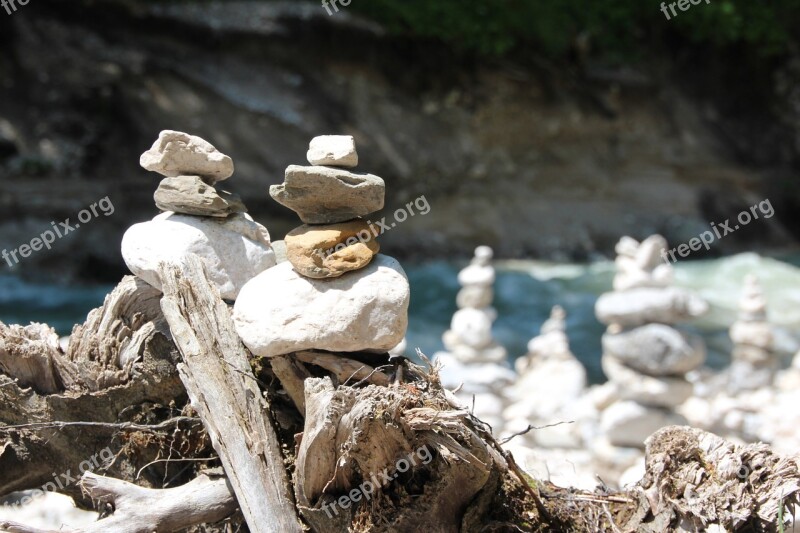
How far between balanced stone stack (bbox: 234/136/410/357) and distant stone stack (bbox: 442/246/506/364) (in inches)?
126

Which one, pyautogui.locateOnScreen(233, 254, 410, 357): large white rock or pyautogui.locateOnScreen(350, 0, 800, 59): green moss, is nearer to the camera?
pyautogui.locateOnScreen(233, 254, 410, 357): large white rock

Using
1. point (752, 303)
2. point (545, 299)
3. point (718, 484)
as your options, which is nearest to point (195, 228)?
point (718, 484)

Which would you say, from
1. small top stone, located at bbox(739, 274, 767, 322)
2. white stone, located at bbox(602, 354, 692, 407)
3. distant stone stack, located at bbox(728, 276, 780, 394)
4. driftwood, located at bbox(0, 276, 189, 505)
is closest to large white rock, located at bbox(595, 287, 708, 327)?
white stone, located at bbox(602, 354, 692, 407)

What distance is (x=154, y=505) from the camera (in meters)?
2.22

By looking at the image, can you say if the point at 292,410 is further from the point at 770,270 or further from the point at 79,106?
the point at 770,270

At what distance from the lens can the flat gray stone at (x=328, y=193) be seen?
2.23m

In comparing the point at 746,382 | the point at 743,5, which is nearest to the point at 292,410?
the point at 746,382

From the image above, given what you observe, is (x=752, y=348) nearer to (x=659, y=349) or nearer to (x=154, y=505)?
(x=659, y=349)

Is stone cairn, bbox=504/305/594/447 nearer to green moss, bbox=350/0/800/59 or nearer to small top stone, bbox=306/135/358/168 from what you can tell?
small top stone, bbox=306/135/358/168

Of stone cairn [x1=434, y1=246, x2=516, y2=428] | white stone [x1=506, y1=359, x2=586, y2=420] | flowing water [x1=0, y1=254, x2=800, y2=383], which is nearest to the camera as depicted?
stone cairn [x1=434, y1=246, x2=516, y2=428]

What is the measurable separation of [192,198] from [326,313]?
0.67 meters

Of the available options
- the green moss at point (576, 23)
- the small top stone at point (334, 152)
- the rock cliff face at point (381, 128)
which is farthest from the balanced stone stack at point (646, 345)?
the green moss at point (576, 23)

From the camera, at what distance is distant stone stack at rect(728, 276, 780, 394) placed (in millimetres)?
5918

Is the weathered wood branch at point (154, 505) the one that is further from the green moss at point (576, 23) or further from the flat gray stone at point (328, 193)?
the green moss at point (576, 23)
